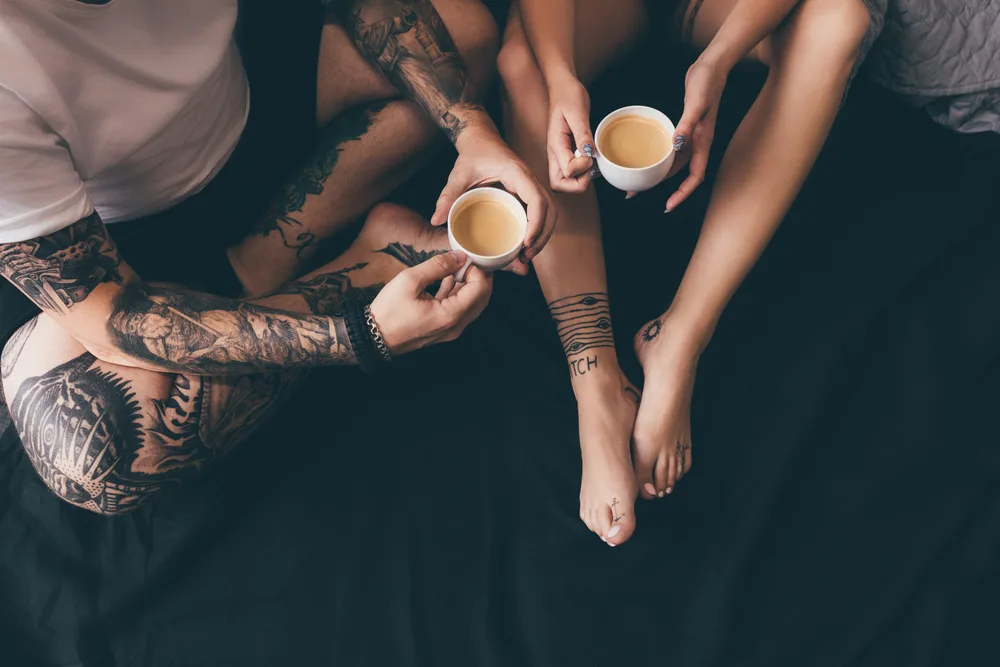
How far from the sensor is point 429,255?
1.42m

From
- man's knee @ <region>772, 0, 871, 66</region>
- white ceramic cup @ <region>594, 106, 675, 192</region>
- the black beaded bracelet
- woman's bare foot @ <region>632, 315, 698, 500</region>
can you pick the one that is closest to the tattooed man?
the black beaded bracelet

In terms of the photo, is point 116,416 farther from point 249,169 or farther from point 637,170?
point 637,170

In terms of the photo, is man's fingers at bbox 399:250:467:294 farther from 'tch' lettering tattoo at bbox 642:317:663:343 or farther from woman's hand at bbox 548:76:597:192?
'tch' lettering tattoo at bbox 642:317:663:343

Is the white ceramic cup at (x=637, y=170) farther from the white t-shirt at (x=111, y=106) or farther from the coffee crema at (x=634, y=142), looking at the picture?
the white t-shirt at (x=111, y=106)

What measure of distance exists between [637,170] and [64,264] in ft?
2.58

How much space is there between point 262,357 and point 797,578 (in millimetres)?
928

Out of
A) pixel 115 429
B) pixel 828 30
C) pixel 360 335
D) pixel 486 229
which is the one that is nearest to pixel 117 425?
pixel 115 429

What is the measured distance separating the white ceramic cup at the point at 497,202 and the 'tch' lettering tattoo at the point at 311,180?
0.41 metres

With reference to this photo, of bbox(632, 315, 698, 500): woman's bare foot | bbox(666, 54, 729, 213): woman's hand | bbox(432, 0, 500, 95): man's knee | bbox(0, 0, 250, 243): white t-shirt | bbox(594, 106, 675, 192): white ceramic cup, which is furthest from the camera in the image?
bbox(432, 0, 500, 95): man's knee

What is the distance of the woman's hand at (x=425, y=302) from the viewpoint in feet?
3.62

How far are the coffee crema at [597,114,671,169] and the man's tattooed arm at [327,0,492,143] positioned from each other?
10.5 inches

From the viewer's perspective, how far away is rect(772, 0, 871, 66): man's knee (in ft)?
3.81

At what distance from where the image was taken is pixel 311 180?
145 centimetres

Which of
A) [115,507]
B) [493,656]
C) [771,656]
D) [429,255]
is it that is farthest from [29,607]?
[771,656]
